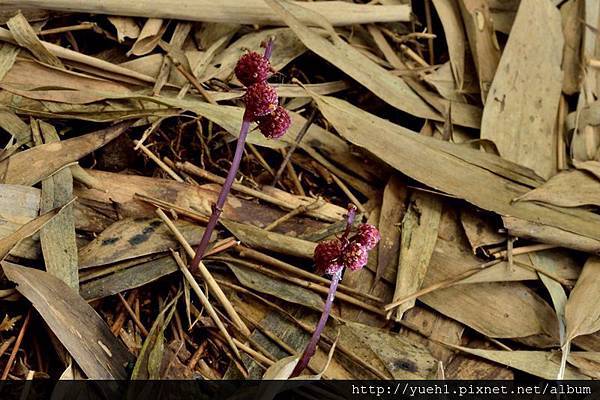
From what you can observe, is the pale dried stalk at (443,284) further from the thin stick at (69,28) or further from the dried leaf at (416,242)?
the thin stick at (69,28)

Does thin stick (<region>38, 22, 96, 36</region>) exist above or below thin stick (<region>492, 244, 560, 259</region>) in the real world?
above

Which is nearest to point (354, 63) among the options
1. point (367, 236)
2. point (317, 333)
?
point (367, 236)

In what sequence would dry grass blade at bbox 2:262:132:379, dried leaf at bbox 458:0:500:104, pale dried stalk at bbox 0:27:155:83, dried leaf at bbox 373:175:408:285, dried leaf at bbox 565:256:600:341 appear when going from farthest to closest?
1. dried leaf at bbox 458:0:500:104
2. pale dried stalk at bbox 0:27:155:83
3. dried leaf at bbox 373:175:408:285
4. dried leaf at bbox 565:256:600:341
5. dry grass blade at bbox 2:262:132:379

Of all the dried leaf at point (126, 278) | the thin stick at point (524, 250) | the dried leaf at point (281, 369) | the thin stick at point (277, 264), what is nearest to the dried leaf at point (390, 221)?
the thin stick at point (277, 264)

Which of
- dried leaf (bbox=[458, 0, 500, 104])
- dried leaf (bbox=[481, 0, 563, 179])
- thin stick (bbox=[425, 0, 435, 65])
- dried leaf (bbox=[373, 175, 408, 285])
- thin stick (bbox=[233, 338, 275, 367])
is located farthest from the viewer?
thin stick (bbox=[425, 0, 435, 65])

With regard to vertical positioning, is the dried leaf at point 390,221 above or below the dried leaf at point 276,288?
above

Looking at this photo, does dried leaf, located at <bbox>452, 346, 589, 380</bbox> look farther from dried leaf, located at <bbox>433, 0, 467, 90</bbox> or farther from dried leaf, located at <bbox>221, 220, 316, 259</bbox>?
dried leaf, located at <bbox>433, 0, 467, 90</bbox>

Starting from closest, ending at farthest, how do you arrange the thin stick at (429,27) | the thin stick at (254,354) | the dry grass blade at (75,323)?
the dry grass blade at (75,323), the thin stick at (254,354), the thin stick at (429,27)

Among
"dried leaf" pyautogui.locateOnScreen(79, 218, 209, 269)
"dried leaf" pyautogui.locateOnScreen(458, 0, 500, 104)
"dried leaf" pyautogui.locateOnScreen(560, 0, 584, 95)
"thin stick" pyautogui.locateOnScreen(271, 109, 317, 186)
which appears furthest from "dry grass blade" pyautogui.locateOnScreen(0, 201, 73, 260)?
"dried leaf" pyautogui.locateOnScreen(560, 0, 584, 95)

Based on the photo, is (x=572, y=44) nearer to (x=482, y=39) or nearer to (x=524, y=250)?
(x=482, y=39)
